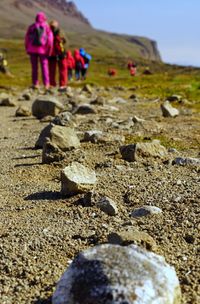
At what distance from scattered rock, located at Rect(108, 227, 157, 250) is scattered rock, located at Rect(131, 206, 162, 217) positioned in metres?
0.74

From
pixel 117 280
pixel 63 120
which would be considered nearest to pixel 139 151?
pixel 63 120

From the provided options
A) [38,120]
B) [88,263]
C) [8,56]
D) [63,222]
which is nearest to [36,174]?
[63,222]

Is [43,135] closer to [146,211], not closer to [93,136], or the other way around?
[93,136]

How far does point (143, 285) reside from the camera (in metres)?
2.85

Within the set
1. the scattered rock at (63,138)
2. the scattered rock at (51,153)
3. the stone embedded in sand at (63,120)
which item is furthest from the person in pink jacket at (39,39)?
the scattered rock at (51,153)

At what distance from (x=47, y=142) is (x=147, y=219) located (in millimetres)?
2859

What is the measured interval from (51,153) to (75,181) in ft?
5.92

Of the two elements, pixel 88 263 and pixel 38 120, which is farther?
pixel 38 120

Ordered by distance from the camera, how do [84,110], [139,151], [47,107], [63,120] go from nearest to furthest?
[139,151] < [63,120] < [84,110] < [47,107]

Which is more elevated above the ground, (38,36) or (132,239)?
(38,36)

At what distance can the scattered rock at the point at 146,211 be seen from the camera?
4691 millimetres

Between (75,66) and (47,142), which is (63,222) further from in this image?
(75,66)

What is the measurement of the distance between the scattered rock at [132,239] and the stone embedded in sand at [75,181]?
155 centimetres

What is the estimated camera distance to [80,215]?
15.9ft
